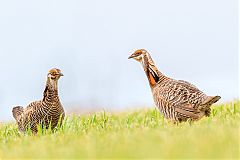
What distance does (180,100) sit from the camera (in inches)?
353

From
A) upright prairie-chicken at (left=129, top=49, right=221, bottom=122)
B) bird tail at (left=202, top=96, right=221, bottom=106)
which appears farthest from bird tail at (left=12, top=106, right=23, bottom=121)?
bird tail at (left=202, top=96, right=221, bottom=106)

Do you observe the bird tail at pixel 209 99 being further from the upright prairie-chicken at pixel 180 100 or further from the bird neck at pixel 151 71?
the bird neck at pixel 151 71

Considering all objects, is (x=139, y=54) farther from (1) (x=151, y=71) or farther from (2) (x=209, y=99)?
(2) (x=209, y=99)

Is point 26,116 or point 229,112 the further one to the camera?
point 229,112

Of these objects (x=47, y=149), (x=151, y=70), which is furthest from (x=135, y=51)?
(x=47, y=149)

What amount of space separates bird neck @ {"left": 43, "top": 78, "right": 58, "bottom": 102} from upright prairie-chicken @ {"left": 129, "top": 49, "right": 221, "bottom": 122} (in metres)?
1.79

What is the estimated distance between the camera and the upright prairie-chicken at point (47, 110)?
31.1ft

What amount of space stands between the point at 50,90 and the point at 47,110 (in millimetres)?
408

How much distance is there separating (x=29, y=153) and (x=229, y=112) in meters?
5.66

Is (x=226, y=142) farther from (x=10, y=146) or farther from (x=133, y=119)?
(x=133, y=119)

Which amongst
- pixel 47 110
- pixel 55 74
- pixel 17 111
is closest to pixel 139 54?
pixel 55 74

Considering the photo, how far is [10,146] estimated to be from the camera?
24.9 feet

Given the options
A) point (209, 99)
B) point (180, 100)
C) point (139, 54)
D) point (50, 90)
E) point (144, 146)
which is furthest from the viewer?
point (139, 54)

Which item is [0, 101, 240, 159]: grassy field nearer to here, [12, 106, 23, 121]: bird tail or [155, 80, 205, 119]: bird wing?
[155, 80, 205, 119]: bird wing
